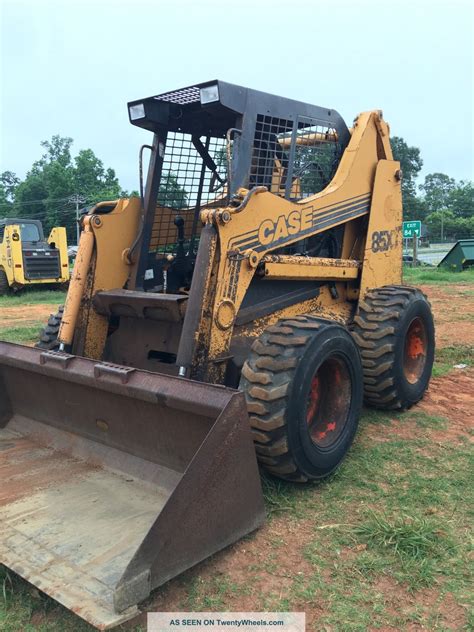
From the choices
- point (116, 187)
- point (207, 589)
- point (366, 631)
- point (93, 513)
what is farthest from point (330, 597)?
point (116, 187)

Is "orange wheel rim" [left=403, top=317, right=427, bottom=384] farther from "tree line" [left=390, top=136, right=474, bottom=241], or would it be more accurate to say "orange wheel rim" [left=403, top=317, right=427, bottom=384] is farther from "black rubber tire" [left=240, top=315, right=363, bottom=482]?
"tree line" [left=390, top=136, right=474, bottom=241]

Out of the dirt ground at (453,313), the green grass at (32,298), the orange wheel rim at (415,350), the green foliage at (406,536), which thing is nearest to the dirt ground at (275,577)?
the green foliage at (406,536)

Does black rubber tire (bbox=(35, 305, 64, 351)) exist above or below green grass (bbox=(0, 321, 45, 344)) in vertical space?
above

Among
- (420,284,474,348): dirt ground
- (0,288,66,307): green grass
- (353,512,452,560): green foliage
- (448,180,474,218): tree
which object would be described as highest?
(448,180,474,218): tree

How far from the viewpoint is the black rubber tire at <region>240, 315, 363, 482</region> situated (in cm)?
311

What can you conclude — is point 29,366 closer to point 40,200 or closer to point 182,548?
point 182,548

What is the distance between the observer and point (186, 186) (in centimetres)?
477

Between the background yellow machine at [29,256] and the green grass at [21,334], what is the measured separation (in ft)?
20.6

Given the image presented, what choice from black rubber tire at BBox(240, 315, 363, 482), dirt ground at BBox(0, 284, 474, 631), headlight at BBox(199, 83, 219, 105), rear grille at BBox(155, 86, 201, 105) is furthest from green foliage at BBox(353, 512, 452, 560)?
rear grille at BBox(155, 86, 201, 105)

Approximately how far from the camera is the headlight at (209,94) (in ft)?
11.9

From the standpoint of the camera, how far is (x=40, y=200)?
A: 58844 millimetres

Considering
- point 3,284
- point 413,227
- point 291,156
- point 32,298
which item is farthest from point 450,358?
point 413,227

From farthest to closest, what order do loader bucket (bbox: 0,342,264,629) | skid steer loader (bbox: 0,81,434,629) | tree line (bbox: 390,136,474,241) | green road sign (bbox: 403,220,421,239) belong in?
1. tree line (bbox: 390,136,474,241)
2. green road sign (bbox: 403,220,421,239)
3. skid steer loader (bbox: 0,81,434,629)
4. loader bucket (bbox: 0,342,264,629)

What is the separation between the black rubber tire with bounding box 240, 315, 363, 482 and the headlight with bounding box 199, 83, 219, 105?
151 cm
